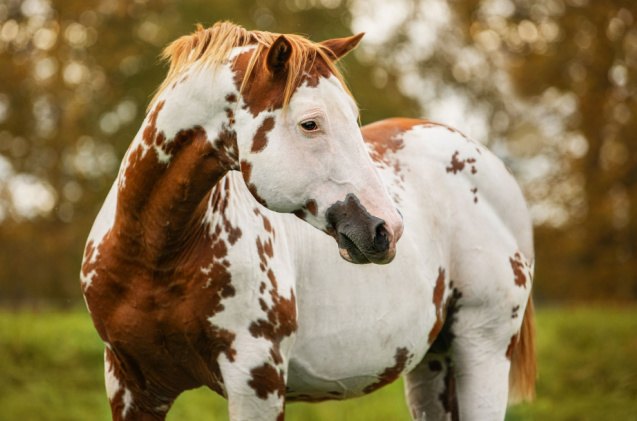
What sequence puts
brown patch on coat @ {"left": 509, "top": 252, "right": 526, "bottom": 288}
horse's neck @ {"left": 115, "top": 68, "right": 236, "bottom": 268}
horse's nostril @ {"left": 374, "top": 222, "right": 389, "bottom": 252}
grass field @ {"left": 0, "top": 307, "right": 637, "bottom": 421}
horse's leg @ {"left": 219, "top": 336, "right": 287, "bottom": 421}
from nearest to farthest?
horse's nostril @ {"left": 374, "top": 222, "right": 389, "bottom": 252} → horse's neck @ {"left": 115, "top": 68, "right": 236, "bottom": 268} → horse's leg @ {"left": 219, "top": 336, "right": 287, "bottom": 421} → brown patch on coat @ {"left": 509, "top": 252, "right": 526, "bottom": 288} → grass field @ {"left": 0, "top": 307, "right": 637, "bottom": 421}

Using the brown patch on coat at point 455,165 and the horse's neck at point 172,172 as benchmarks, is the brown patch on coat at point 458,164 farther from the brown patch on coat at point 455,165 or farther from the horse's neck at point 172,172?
the horse's neck at point 172,172

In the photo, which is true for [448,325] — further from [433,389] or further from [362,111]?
[362,111]

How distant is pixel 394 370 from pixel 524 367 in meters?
1.21

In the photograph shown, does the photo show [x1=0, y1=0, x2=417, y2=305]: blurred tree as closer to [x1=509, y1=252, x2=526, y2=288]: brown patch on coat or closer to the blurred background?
the blurred background

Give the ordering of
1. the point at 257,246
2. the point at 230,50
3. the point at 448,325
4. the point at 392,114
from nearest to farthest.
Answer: the point at 230,50
the point at 257,246
the point at 448,325
the point at 392,114

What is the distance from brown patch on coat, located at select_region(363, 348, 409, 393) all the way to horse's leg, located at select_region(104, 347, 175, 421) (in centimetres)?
95

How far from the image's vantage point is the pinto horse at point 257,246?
3.04m

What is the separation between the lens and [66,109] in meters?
14.0

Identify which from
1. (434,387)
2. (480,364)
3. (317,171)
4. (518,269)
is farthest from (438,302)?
(317,171)

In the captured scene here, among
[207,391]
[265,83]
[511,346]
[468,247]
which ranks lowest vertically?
[207,391]

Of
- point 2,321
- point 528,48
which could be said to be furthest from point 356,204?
point 528,48

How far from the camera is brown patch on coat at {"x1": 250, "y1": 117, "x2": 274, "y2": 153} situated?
3053 millimetres

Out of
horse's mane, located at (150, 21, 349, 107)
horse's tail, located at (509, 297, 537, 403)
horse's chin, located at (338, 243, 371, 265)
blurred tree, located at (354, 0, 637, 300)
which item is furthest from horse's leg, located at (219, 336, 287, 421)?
blurred tree, located at (354, 0, 637, 300)

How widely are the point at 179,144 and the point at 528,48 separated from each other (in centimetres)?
1425
